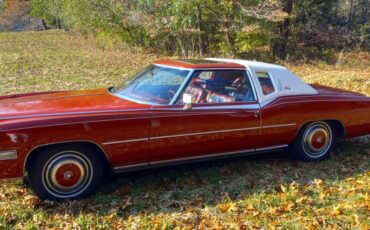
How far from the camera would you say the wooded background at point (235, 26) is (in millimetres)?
15977

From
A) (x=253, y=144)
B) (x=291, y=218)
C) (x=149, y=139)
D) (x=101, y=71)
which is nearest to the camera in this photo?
(x=291, y=218)

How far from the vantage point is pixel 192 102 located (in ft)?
14.0

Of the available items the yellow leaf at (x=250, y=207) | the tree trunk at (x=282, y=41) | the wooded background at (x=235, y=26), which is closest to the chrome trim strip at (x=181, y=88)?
the yellow leaf at (x=250, y=207)

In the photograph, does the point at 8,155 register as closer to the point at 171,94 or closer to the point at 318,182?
the point at 171,94

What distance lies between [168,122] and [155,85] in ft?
2.16

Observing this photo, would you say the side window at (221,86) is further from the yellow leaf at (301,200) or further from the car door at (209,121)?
the yellow leaf at (301,200)

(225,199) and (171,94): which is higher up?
(171,94)

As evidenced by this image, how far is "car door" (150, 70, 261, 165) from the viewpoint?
13.7 ft

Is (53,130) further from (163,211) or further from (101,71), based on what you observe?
(101,71)

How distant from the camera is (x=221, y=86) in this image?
186 inches

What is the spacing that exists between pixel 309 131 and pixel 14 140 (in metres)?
3.47

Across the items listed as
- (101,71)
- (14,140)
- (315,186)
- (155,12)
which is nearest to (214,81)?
(315,186)

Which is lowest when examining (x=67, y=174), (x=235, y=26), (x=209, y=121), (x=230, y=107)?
(x=67, y=174)

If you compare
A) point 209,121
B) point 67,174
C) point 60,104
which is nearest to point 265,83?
point 209,121
